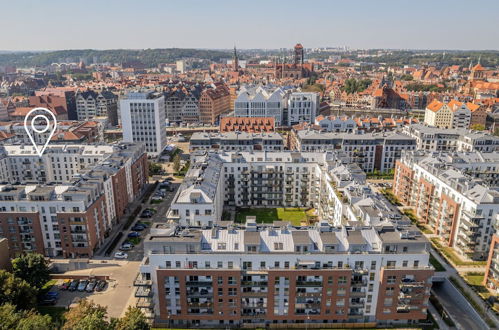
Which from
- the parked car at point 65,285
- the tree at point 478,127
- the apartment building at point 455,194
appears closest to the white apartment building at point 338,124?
the apartment building at point 455,194

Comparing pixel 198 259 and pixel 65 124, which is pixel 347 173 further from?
pixel 65 124

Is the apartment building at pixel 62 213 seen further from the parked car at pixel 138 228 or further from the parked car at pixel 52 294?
the parked car at pixel 52 294

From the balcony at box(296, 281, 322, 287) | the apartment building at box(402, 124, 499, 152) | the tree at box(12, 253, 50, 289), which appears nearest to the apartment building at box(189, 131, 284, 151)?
the apartment building at box(402, 124, 499, 152)

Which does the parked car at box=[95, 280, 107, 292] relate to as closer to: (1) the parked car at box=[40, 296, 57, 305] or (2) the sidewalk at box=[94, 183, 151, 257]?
(1) the parked car at box=[40, 296, 57, 305]

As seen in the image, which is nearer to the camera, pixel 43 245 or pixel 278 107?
pixel 43 245

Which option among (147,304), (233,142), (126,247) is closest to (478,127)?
(233,142)

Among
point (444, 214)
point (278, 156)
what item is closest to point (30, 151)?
point (278, 156)

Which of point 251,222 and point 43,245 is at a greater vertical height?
point 251,222

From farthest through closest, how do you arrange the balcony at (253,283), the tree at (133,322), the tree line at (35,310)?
the balcony at (253,283), the tree at (133,322), the tree line at (35,310)
